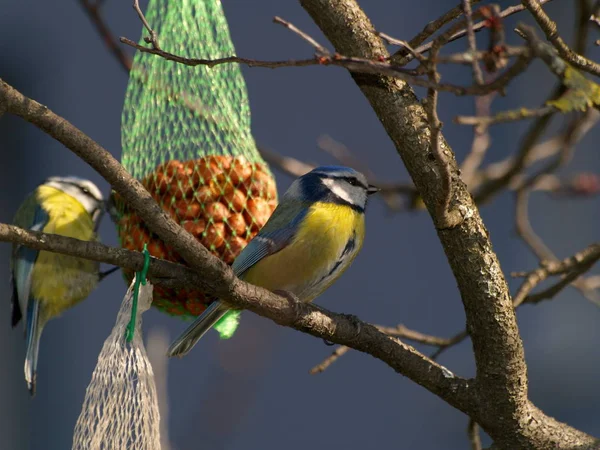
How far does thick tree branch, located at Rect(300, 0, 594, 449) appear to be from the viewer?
6.33 feet

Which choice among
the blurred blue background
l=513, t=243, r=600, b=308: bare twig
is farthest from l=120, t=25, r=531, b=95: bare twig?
the blurred blue background

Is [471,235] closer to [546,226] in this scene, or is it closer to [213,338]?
[213,338]

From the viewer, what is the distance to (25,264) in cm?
341

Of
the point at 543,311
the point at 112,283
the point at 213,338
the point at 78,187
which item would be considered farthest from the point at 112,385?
the point at 543,311

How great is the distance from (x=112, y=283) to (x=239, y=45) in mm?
1668

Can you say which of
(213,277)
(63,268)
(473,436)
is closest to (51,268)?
(63,268)

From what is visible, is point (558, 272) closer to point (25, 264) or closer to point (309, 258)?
point (309, 258)

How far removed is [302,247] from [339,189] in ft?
1.02

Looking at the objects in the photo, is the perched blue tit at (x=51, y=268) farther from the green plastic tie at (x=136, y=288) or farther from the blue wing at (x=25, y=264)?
the green plastic tie at (x=136, y=288)

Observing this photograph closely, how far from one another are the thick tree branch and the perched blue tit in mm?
1728

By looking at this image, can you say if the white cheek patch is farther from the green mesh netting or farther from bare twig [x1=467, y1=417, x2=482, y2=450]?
bare twig [x1=467, y1=417, x2=482, y2=450]

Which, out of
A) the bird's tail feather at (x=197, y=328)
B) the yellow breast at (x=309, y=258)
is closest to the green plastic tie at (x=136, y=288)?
the bird's tail feather at (x=197, y=328)

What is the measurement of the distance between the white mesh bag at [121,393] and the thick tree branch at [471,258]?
2.32 ft

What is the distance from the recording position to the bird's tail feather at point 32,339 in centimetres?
315
